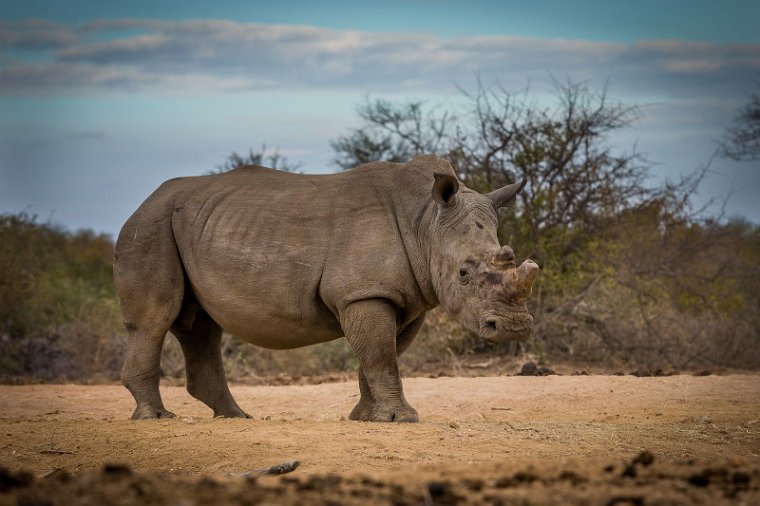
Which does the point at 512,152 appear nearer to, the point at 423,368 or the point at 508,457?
the point at 423,368

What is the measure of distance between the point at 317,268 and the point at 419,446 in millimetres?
2051

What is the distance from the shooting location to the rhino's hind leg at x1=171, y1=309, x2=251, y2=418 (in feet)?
32.9

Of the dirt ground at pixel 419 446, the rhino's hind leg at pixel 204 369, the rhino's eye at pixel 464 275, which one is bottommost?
the dirt ground at pixel 419 446

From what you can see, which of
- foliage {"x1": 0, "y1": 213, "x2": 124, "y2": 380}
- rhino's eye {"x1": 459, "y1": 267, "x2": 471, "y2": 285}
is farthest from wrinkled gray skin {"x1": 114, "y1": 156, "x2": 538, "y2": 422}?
foliage {"x1": 0, "y1": 213, "x2": 124, "y2": 380}

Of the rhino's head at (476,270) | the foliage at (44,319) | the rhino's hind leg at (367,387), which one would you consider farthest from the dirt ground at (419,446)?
the foliage at (44,319)

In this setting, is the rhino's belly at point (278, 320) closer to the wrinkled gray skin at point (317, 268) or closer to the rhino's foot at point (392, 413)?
the wrinkled gray skin at point (317, 268)

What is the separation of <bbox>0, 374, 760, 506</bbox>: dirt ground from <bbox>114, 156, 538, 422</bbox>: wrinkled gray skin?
68 cm

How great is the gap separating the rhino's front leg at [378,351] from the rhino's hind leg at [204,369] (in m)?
1.82

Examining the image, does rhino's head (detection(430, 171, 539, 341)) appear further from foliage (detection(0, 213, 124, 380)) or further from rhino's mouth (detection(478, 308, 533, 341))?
foliage (detection(0, 213, 124, 380))

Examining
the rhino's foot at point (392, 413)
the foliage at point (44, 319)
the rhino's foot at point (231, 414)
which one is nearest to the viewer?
the rhino's foot at point (392, 413)

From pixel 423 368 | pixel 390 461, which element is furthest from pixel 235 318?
pixel 423 368

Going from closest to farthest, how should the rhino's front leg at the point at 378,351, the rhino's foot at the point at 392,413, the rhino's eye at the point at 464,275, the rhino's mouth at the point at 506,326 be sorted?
the rhino's mouth at the point at 506,326 → the rhino's eye at the point at 464,275 → the rhino's front leg at the point at 378,351 → the rhino's foot at the point at 392,413

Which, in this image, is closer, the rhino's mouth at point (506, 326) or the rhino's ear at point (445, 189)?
the rhino's mouth at point (506, 326)

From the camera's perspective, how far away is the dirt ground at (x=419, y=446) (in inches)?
176
